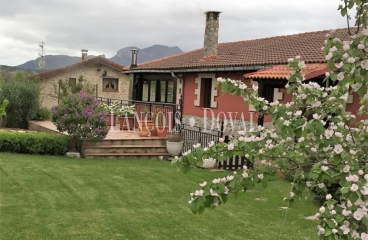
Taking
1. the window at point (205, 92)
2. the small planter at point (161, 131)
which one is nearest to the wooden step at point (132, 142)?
the small planter at point (161, 131)

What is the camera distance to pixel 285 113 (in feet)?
9.91

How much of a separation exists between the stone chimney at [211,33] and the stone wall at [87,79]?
11.2 m

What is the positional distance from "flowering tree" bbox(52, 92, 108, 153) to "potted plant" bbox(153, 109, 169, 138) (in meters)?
2.78

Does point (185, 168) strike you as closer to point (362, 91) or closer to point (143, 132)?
point (362, 91)

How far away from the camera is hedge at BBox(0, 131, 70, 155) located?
39.5 ft

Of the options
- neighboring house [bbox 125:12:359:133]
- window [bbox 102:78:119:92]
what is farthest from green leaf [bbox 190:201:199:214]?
window [bbox 102:78:119:92]

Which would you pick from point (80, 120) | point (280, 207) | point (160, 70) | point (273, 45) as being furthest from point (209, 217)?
point (160, 70)

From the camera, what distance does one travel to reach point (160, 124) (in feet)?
50.0

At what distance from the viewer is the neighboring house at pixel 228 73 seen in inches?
449

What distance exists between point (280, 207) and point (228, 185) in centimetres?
519

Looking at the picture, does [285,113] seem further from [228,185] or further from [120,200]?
[120,200]

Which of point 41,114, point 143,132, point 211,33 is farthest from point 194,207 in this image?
point 41,114

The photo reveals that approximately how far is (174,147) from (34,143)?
14.3 ft

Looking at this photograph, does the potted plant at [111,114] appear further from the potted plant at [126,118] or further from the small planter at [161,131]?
the small planter at [161,131]
